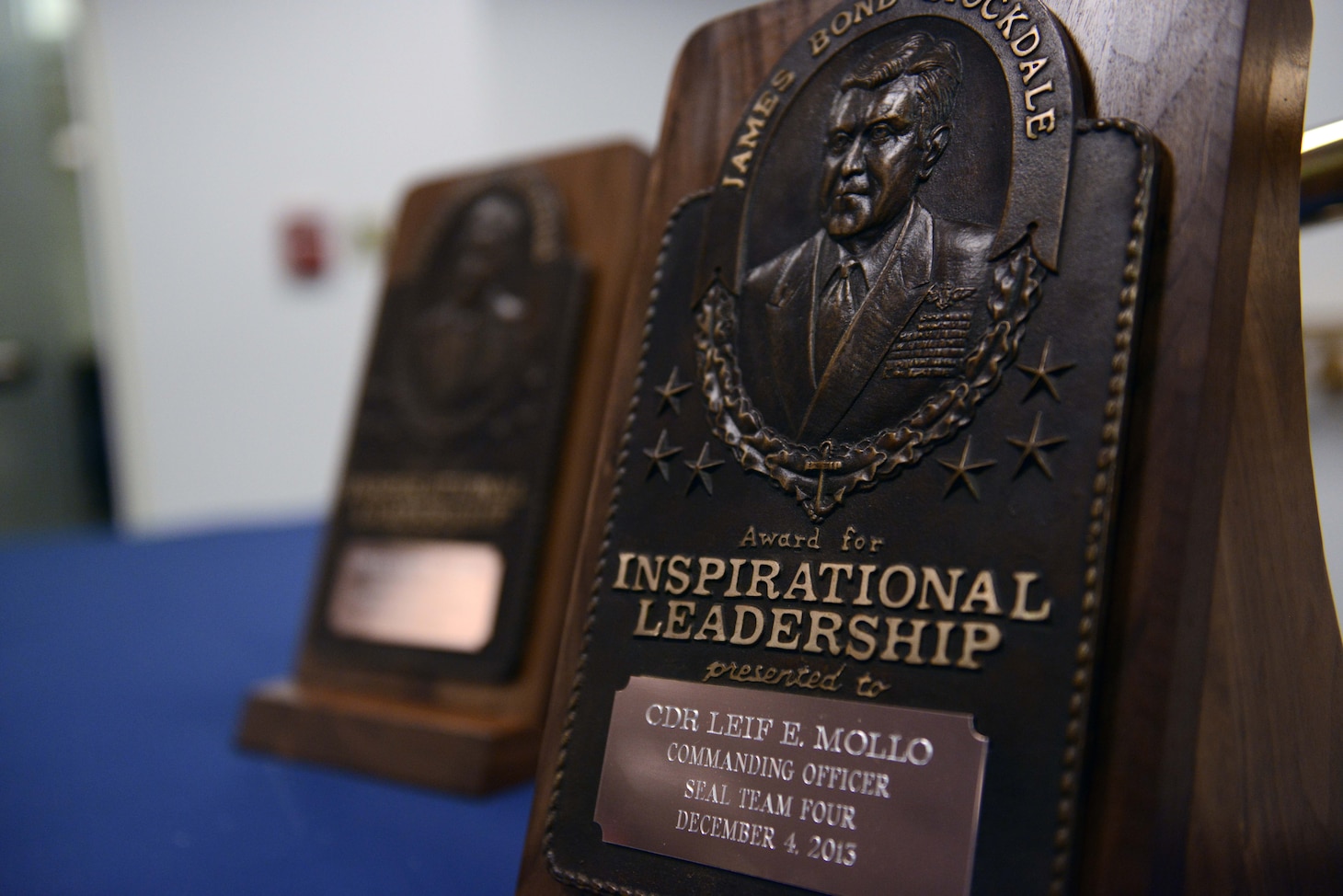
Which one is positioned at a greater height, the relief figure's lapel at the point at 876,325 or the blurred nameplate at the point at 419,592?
the relief figure's lapel at the point at 876,325

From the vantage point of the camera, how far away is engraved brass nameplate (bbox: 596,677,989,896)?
0.55m

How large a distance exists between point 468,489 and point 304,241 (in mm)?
2847

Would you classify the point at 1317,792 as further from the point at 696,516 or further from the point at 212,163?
the point at 212,163

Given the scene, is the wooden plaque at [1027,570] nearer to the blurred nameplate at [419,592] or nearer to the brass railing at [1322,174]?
the brass railing at [1322,174]

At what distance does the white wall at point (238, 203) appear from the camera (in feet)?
11.9

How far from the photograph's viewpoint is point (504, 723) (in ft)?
3.50

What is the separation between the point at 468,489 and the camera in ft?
3.88

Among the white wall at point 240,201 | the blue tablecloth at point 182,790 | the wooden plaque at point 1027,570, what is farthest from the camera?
the white wall at point 240,201

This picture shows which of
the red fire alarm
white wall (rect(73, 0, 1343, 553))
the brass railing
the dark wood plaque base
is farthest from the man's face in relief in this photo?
the red fire alarm

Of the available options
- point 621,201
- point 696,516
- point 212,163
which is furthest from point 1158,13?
point 212,163

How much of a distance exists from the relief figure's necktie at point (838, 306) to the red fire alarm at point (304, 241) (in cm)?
337

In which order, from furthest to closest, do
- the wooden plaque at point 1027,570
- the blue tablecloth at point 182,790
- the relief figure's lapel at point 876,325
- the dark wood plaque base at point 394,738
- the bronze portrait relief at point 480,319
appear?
the bronze portrait relief at point 480,319
the dark wood plaque base at point 394,738
the blue tablecloth at point 182,790
the relief figure's lapel at point 876,325
the wooden plaque at point 1027,570

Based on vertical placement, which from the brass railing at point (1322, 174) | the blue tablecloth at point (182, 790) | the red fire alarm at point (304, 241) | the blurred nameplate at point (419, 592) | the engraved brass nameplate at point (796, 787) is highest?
the red fire alarm at point (304, 241)

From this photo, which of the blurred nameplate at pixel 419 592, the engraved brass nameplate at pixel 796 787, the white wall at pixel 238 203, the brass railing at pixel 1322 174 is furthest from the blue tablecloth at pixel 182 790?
the white wall at pixel 238 203
